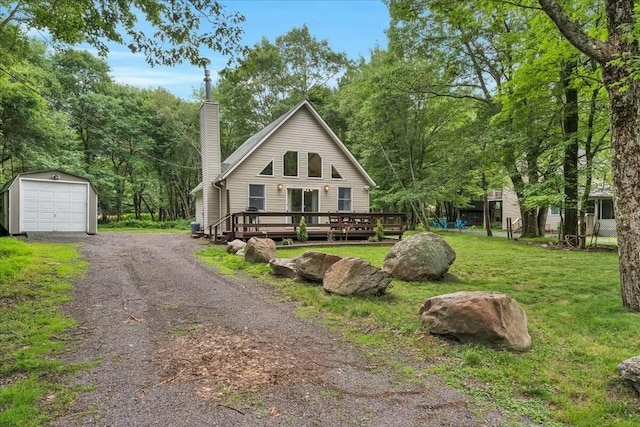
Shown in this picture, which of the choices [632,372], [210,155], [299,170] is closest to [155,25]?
[632,372]

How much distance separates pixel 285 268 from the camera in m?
7.31

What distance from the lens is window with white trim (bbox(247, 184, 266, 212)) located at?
15.7 metres

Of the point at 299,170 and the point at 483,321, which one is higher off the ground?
the point at 299,170

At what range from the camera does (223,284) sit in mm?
6770

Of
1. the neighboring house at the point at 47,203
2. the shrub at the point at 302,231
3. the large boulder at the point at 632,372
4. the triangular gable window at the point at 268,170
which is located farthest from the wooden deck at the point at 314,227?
the large boulder at the point at 632,372

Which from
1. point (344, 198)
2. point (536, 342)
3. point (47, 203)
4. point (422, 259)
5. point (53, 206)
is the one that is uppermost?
point (344, 198)

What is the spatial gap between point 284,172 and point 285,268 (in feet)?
31.3

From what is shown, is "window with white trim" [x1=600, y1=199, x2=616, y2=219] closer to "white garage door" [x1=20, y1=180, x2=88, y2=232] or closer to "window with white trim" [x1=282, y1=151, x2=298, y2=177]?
"window with white trim" [x1=282, y1=151, x2=298, y2=177]

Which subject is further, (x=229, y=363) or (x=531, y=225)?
(x=531, y=225)

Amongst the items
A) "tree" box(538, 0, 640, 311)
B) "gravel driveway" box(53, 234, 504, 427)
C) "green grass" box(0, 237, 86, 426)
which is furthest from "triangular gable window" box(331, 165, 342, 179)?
"tree" box(538, 0, 640, 311)

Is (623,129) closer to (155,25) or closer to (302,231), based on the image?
(155,25)

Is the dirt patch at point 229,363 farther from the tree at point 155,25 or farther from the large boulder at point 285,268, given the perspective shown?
the tree at point 155,25

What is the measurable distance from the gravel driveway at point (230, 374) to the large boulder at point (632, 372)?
110cm

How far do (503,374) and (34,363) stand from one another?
4.11 meters
